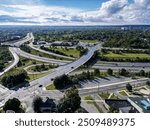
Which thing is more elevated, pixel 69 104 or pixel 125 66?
pixel 69 104

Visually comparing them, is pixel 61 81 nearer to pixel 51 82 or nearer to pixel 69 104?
pixel 51 82

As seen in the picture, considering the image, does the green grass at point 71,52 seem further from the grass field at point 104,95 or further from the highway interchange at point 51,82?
the grass field at point 104,95

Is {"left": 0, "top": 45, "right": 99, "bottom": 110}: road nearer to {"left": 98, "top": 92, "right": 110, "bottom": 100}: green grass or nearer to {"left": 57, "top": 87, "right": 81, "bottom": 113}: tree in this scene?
{"left": 98, "top": 92, "right": 110, "bottom": 100}: green grass

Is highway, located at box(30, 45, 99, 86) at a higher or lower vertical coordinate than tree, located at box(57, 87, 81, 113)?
lower

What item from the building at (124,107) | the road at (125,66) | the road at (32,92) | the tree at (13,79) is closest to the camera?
the building at (124,107)

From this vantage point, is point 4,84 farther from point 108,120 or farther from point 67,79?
point 108,120

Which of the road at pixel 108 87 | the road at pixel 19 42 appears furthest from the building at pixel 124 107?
Answer: the road at pixel 19 42

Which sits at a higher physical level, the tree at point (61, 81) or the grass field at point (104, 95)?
the tree at point (61, 81)

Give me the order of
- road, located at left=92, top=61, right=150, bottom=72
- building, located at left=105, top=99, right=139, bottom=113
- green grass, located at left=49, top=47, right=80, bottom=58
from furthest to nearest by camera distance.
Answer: green grass, located at left=49, top=47, right=80, bottom=58 < road, located at left=92, top=61, right=150, bottom=72 < building, located at left=105, top=99, right=139, bottom=113

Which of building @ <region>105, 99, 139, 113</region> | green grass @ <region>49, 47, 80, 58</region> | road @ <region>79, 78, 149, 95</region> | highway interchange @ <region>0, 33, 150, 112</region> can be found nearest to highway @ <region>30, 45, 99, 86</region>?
highway interchange @ <region>0, 33, 150, 112</region>

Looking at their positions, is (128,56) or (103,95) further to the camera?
(128,56)

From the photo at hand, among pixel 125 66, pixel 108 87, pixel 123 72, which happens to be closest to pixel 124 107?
pixel 108 87
